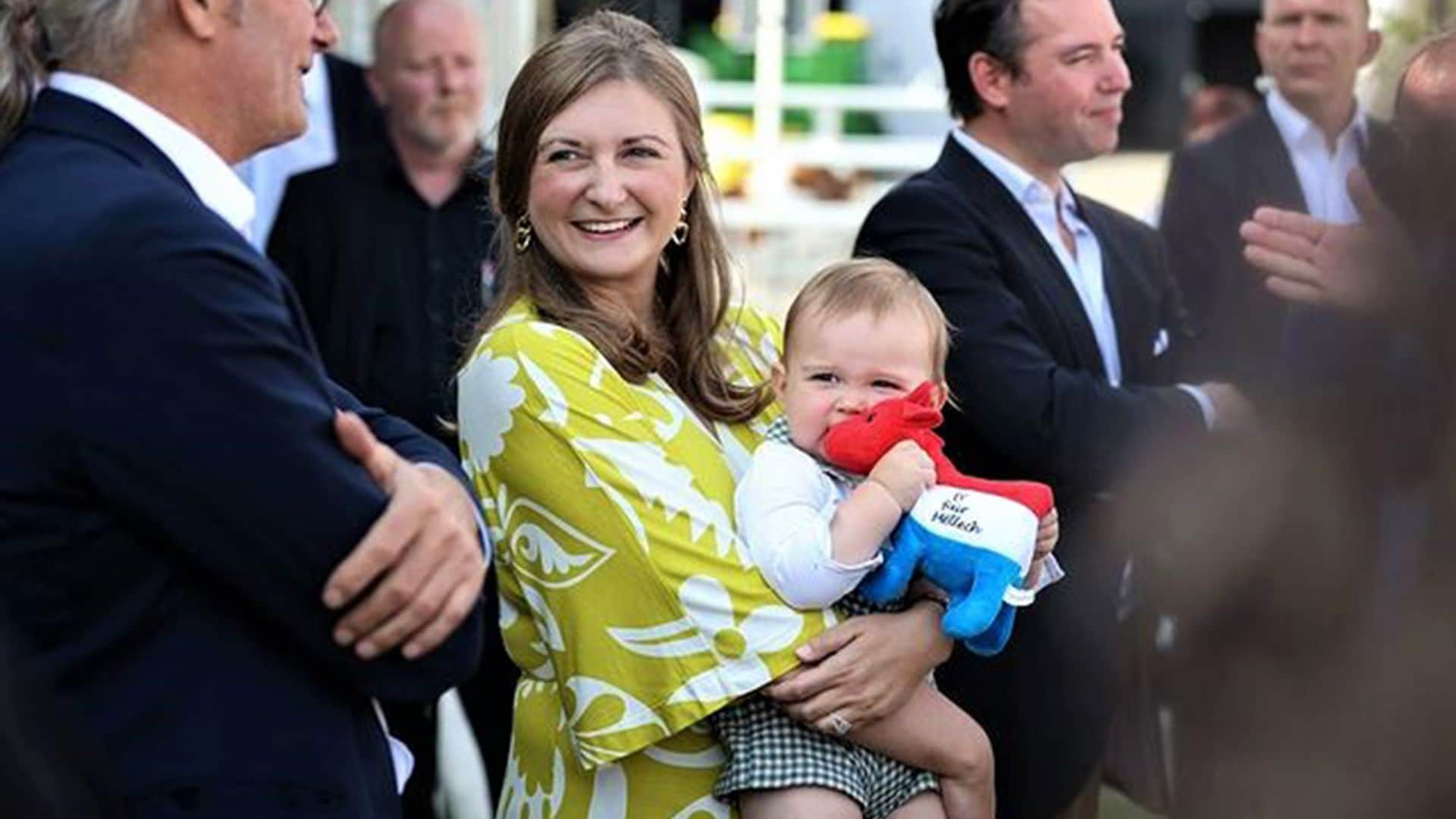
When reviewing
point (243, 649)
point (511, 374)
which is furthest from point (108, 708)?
point (511, 374)

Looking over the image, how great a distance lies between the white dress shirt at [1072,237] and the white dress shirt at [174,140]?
5.78 feet

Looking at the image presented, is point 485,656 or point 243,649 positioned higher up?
point 243,649

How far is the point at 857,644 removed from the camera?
2791 mm

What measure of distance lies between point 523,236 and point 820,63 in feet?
44.2

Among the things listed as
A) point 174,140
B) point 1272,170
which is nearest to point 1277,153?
point 1272,170

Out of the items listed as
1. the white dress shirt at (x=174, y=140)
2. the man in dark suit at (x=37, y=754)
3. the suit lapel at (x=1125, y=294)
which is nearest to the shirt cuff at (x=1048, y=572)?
the suit lapel at (x=1125, y=294)

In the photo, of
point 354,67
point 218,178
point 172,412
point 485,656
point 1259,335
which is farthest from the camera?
point 354,67

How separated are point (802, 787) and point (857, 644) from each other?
0.58 feet

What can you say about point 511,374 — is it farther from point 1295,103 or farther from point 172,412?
point 1295,103

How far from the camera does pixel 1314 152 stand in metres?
5.13

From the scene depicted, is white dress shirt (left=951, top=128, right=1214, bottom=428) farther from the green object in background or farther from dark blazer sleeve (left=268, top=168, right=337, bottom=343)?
the green object in background

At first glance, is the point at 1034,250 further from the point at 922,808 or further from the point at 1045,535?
the point at 922,808

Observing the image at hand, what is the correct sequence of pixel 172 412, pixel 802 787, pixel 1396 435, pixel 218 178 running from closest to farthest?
pixel 172 412 < pixel 218 178 < pixel 802 787 < pixel 1396 435

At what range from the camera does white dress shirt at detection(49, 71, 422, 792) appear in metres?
2.37
